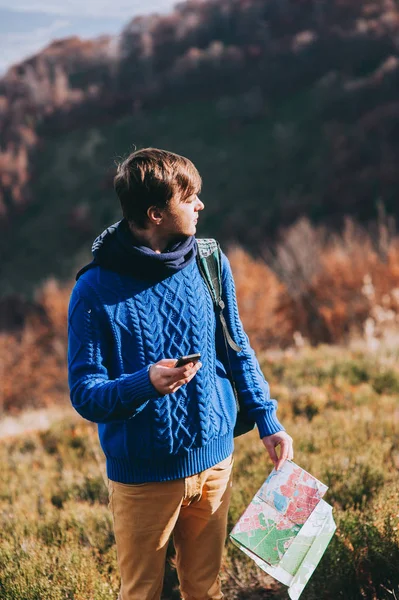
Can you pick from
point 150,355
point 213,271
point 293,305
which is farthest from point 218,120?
point 150,355

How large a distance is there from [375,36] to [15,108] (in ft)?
78.1

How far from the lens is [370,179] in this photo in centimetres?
2775

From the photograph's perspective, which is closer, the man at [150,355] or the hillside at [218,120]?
the man at [150,355]

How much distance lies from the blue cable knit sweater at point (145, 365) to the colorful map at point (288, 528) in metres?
0.23

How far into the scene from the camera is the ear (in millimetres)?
1995

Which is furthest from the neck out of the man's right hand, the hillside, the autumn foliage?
the hillside

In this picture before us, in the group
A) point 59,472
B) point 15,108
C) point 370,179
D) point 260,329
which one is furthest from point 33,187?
point 59,472

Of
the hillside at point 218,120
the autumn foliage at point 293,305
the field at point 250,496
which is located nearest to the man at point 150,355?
the field at point 250,496

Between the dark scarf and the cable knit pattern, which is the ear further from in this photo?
the cable knit pattern

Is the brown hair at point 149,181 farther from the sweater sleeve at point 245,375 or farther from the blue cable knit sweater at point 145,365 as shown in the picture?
the sweater sleeve at point 245,375

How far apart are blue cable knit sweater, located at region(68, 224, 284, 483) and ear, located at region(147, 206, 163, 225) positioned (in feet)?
0.60

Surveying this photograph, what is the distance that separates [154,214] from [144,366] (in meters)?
0.50

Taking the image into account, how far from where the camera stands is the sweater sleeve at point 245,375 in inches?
89.2

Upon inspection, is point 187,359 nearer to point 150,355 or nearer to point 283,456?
point 150,355
